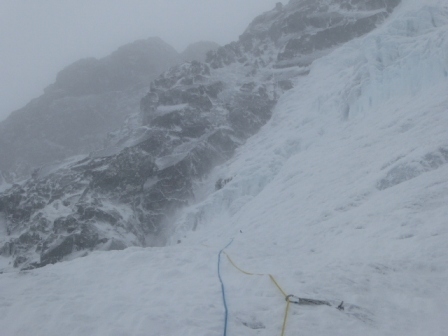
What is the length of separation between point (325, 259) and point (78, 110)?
8512cm

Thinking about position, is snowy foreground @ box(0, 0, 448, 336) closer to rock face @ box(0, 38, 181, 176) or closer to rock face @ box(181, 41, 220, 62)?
rock face @ box(0, 38, 181, 176)

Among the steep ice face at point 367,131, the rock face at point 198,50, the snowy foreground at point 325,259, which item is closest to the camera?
the snowy foreground at point 325,259

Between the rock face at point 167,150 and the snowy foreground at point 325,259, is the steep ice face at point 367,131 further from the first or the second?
the rock face at point 167,150

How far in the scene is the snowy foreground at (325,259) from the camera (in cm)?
647

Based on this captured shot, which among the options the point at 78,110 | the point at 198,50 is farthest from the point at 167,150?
the point at 198,50

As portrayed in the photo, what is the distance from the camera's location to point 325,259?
9.82m

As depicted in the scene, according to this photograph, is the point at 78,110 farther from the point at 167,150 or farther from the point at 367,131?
the point at 367,131

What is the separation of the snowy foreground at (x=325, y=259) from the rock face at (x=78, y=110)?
212 ft

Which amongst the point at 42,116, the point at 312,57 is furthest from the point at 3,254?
the point at 42,116

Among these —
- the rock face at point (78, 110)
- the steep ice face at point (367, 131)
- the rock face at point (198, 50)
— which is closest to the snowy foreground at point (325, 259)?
the steep ice face at point (367, 131)

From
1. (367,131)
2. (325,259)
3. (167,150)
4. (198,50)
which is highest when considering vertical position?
(198,50)

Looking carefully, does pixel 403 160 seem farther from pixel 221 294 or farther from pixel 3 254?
pixel 3 254

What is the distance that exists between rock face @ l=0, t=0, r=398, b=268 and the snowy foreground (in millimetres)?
11374

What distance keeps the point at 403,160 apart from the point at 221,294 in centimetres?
951
